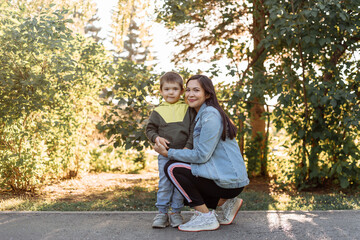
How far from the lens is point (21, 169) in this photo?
19.6 feet

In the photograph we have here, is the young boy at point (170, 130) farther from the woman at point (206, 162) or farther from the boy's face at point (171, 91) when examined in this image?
the woman at point (206, 162)

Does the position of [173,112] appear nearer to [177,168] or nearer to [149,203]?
[177,168]

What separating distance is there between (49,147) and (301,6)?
5.22 metres

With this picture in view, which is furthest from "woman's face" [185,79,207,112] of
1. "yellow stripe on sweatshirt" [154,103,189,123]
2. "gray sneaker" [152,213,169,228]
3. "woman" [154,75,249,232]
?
"gray sneaker" [152,213,169,228]

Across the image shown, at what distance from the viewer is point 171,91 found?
12.1 feet

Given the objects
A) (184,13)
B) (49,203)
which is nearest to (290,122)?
(184,13)

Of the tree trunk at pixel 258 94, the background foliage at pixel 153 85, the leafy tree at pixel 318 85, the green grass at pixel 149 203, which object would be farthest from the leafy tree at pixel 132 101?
the leafy tree at pixel 318 85

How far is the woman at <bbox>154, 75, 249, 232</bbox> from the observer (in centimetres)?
335

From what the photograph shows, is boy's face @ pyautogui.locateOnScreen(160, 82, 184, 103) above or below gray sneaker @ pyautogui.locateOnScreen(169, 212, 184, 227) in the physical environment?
above

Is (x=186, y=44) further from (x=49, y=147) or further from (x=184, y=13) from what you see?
(x=49, y=147)

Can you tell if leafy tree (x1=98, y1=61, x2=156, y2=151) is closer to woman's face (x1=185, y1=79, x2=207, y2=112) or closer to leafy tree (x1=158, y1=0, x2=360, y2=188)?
leafy tree (x1=158, y1=0, x2=360, y2=188)

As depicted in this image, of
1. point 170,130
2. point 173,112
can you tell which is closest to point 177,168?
point 170,130

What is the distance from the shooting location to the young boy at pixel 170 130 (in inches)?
143

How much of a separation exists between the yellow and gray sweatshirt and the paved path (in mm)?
890
